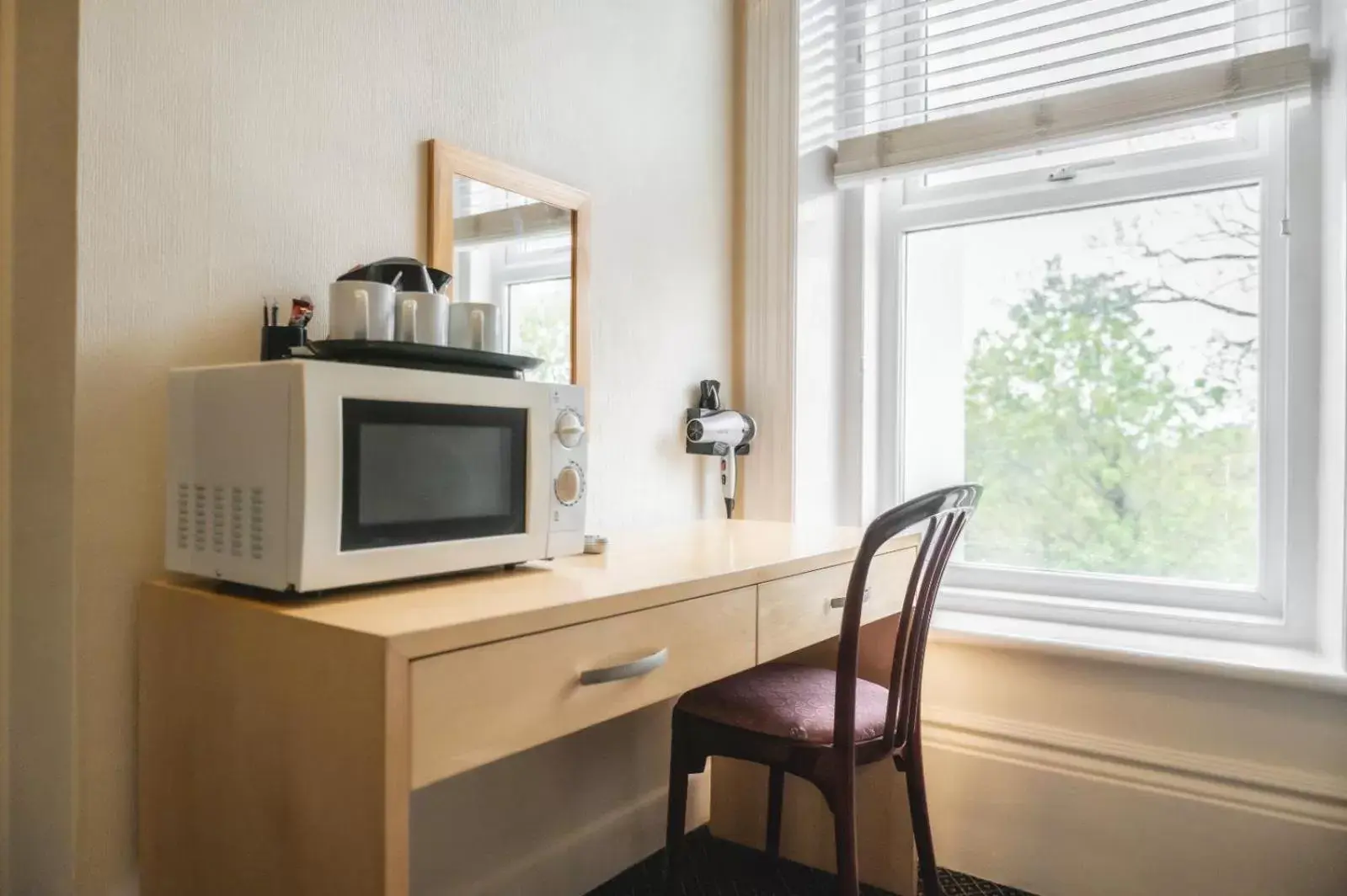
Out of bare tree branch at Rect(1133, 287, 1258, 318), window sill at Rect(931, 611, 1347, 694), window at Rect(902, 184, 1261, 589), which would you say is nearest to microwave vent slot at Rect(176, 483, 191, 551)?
window sill at Rect(931, 611, 1347, 694)

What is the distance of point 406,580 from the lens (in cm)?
108

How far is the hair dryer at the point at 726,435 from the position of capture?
200 centimetres

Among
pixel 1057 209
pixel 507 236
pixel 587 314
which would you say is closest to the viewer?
pixel 507 236

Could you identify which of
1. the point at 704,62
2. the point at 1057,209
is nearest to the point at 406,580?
the point at 704,62

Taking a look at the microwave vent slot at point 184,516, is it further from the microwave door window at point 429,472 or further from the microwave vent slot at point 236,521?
the microwave door window at point 429,472

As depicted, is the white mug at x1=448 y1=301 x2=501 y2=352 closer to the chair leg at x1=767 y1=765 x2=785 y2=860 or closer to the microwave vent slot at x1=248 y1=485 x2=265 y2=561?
the microwave vent slot at x1=248 y1=485 x2=265 y2=561

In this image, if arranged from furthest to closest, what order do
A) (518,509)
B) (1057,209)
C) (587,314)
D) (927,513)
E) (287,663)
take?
(1057,209), (587,314), (927,513), (518,509), (287,663)

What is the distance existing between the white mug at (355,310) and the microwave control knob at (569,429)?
27 cm

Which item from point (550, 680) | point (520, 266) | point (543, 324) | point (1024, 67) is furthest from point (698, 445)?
point (1024, 67)

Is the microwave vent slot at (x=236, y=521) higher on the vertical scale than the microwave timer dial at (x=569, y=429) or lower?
lower

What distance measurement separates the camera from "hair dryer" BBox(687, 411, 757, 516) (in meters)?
2.00

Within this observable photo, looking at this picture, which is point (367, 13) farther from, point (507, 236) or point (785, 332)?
point (785, 332)

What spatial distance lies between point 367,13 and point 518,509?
Answer: 85cm

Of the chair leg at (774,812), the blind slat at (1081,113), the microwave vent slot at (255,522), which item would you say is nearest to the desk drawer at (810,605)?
the chair leg at (774,812)
